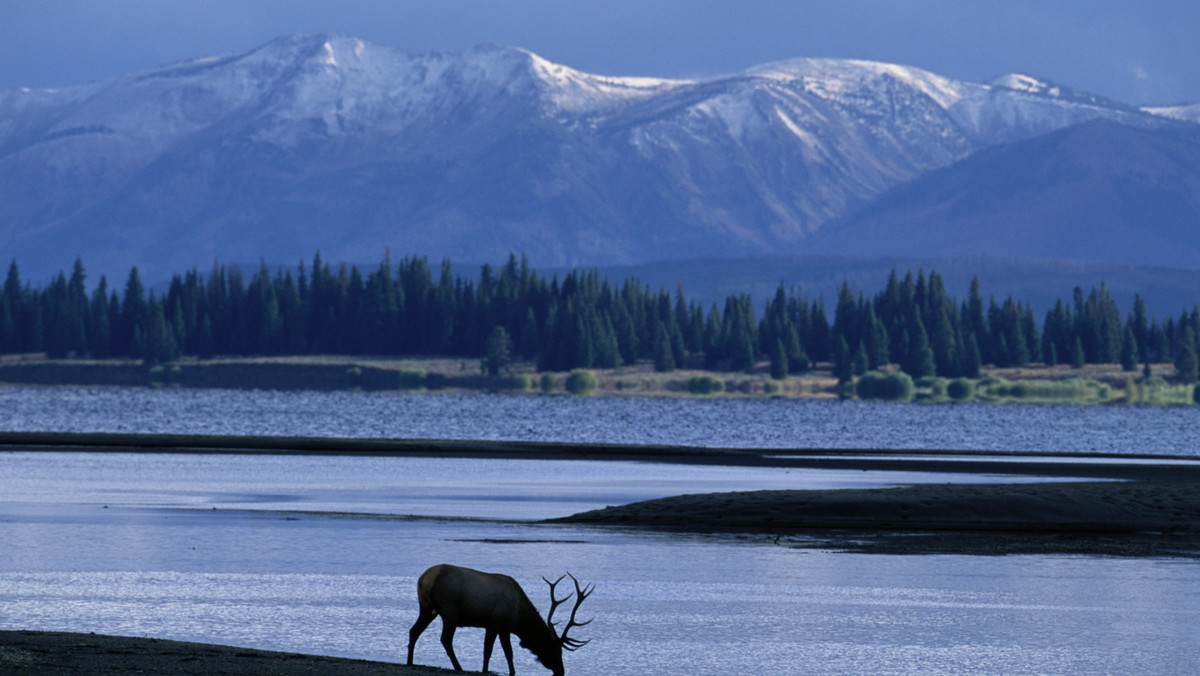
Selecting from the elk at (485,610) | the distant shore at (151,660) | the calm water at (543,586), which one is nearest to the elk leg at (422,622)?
the elk at (485,610)

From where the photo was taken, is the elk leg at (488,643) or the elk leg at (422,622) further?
the elk leg at (488,643)

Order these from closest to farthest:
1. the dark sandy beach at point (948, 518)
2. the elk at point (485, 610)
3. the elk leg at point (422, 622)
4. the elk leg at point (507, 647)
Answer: the elk at point (485, 610)
the elk leg at point (422, 622)
the elk leg at point (507, 647)
the dark sandy beach at point (948, 518)

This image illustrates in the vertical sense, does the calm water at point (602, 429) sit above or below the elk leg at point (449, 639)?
below

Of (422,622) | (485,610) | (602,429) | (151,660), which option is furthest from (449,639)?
(602,429)

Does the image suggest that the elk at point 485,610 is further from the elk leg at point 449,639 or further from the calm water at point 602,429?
the calm water at point 602,429

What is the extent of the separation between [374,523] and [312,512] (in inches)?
192

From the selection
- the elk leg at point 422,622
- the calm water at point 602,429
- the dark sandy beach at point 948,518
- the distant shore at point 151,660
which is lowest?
the calm water at point 602,429

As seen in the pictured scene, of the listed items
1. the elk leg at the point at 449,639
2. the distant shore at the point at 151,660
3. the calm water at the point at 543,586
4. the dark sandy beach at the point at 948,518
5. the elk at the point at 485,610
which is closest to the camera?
the distant shore at the point at 151,660

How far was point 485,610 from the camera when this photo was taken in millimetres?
25047

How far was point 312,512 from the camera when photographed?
5666 centimetres

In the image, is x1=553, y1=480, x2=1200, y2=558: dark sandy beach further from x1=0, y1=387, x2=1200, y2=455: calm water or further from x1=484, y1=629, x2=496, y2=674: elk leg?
x1=0, y1=387, x2=1200, y2=455: calm water

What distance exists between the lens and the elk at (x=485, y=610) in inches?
974

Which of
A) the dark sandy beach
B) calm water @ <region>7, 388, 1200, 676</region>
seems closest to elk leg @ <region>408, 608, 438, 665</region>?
calm water @ <region>7, 388, 1200, 676</region>

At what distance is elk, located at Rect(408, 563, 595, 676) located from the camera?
24.8m
